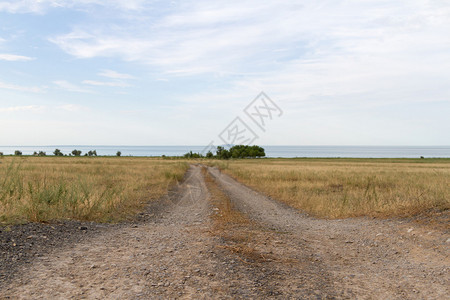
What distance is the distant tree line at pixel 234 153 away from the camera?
12879 centimetres

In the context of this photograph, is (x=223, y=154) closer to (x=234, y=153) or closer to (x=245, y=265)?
(x=234, y=153)

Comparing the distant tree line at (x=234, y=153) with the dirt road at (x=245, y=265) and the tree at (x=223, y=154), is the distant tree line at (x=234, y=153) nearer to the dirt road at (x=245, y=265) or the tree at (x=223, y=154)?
the tree at (x=223, y=154)

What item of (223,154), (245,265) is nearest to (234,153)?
(223,154)

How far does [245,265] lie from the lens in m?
4.97

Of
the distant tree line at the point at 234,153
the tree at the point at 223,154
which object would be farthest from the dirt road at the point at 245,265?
the tree at the point at 223,154

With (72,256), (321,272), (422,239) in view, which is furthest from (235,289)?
(422,239)

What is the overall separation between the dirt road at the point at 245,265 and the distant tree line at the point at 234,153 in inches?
4401

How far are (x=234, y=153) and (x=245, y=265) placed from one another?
135079 mm

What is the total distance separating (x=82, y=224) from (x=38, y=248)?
2158 millimetres

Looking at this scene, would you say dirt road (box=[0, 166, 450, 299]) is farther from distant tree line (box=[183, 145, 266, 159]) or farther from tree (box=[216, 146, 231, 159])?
tree (box=[216, 146, 231, 159])

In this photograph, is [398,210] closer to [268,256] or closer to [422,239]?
[422,239]

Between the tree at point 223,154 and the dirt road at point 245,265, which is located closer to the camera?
the dirt road at point 245,265

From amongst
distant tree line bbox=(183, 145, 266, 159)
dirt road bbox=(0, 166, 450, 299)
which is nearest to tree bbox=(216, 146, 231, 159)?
distant tree line bbox=(183, 145, 266, 159)

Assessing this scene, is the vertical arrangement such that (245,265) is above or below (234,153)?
below
